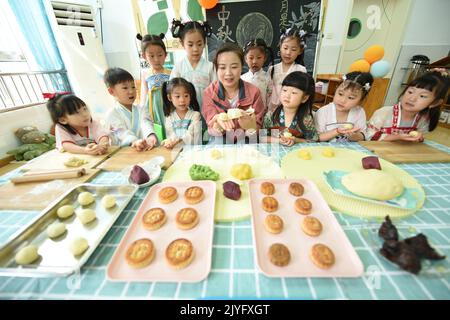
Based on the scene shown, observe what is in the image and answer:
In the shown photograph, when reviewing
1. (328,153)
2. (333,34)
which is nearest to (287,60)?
(328,153)

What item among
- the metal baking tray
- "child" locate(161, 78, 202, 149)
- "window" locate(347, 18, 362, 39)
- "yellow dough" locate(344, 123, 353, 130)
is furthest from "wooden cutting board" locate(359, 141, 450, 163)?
"window" locate(347, 18, 362, 39)

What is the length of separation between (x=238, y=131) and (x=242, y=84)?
355mm

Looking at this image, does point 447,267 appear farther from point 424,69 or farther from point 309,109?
point 424,69

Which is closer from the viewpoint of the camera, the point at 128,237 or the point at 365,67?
the point at 128,237

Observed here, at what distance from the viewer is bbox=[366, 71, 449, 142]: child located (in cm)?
117

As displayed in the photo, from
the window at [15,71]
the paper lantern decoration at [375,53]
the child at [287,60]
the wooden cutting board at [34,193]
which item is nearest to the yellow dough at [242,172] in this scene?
the wooden cutting board at [34,193]

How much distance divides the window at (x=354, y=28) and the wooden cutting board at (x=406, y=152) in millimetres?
3394

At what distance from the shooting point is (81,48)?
11.0 feet

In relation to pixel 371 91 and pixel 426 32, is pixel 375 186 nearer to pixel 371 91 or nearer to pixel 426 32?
pixel 371 91

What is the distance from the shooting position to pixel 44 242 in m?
0.61

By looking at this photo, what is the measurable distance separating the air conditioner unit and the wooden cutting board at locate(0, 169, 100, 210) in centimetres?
271
